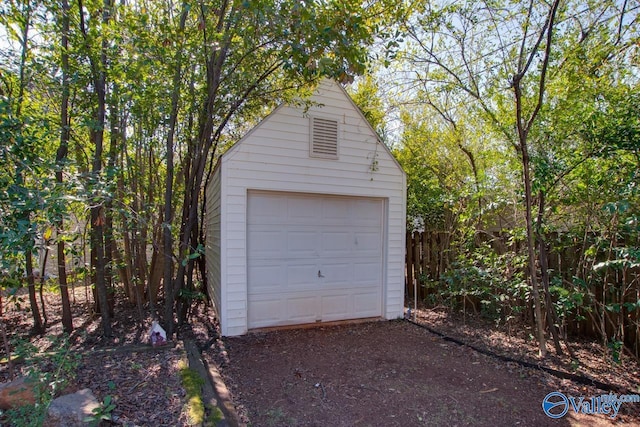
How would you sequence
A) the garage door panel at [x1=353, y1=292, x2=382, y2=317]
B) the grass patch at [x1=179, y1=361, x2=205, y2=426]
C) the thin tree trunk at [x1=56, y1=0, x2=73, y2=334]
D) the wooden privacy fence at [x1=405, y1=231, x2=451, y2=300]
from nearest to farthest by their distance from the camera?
the grass patch at [x1=179, y1=361, x2=205, y2=426] < the thin tree trunk at [x1=56, y1=0, x2=73, y2=334] < the garage door panel at [x1=353, y1=292, x2=382, y2=317] < the wooden privacy fence at [x1=405, y1=231, x2=451, y2=300]

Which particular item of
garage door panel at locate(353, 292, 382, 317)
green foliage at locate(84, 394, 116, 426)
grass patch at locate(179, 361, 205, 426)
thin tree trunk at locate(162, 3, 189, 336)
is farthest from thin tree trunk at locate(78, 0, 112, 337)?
garage door panel at locate(353, 292, 382, 317)

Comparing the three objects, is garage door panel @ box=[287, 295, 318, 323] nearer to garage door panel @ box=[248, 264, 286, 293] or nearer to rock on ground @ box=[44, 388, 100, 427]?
garage door panel @ box=[248, 264, 286, 293]

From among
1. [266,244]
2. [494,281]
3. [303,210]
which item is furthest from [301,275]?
[494,281]

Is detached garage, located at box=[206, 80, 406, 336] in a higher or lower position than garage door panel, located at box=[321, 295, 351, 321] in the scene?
higher

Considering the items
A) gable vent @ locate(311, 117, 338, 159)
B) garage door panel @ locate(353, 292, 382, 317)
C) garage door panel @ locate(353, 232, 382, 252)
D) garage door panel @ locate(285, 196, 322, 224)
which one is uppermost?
gable vent @ locate(311, 117, 338, 159)

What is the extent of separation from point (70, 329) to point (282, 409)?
339 cm

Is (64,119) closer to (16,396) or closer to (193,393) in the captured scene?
(16,396)

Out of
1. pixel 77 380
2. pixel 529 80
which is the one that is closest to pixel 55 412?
pixel 77 380

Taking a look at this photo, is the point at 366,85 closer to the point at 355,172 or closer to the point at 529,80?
the point at 355,172

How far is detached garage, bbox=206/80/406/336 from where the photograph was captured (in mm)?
4559

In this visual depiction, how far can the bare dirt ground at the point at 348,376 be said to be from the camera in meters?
2.77

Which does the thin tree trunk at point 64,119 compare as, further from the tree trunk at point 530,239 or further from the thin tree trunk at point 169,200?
the tree trunk at point 530,239

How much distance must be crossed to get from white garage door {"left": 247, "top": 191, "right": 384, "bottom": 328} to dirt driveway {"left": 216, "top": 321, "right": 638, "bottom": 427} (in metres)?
0.49

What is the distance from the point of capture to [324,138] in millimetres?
4996
